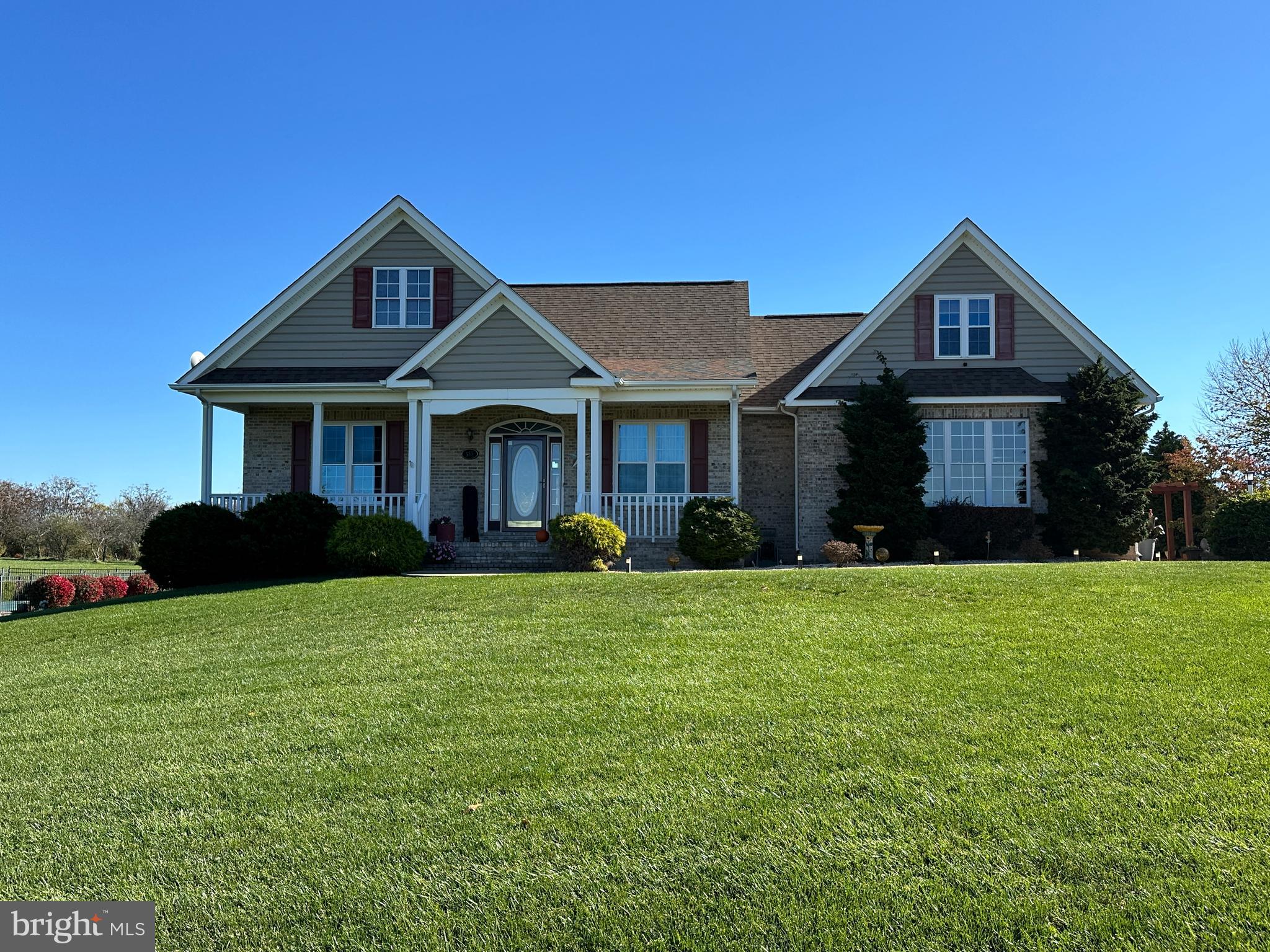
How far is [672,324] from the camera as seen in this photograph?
2206 centimetres

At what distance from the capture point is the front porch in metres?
20.5

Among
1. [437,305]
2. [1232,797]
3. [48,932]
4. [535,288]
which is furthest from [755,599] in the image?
[535,288]

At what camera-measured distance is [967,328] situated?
20.4 metres

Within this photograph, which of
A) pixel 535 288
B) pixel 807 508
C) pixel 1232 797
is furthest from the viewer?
pixel 535 288

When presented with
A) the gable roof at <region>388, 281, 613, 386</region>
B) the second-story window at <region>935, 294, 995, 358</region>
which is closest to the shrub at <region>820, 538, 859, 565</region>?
the gable roof at <region>388, 281, 613, 386</region>

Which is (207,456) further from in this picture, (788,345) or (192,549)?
(788,345)

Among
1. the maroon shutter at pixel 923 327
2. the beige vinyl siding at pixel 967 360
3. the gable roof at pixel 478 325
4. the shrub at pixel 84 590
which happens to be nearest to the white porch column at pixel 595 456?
the gable roof at pixel 478 325

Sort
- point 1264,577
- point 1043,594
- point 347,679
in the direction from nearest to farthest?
point 347,679 → point 1043,594 → point 1264,577

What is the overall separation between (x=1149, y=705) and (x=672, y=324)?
53.6 ft

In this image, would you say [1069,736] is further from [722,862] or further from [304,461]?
[304,461]

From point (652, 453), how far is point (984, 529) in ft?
23.1

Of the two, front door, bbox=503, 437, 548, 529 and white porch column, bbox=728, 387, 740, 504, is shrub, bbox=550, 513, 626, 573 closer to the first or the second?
white porch column, bbox=728, 387, 740, 504

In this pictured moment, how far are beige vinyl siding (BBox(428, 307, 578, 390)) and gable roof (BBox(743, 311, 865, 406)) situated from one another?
4931mm

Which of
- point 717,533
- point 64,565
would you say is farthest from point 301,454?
point 64,565
